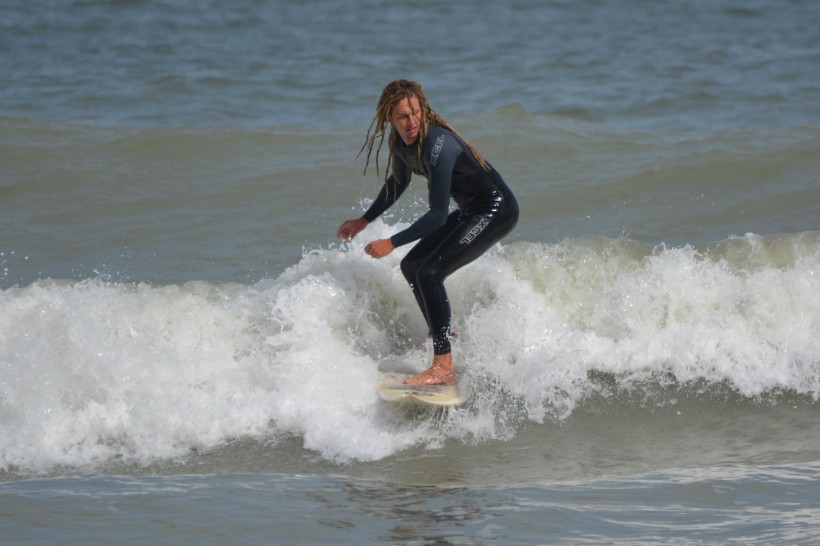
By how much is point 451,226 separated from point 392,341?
1167 millimetres

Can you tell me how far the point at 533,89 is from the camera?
1612 centimetres

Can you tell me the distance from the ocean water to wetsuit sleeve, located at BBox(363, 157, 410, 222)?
0.88 m

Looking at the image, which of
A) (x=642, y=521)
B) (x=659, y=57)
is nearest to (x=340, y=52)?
(x=659, y=57)

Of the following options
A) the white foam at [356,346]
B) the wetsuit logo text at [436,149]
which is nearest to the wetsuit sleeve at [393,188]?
the wetsuit logo text at [436,149]

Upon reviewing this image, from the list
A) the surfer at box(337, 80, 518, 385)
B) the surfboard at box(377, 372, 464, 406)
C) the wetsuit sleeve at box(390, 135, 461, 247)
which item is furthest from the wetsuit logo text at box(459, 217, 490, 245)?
the surfboard at box(377, 372, 464, 406)

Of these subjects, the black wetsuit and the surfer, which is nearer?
the surfer

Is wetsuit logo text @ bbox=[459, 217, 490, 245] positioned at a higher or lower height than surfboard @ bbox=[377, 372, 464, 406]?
higher

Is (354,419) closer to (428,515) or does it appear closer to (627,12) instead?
(428,515)

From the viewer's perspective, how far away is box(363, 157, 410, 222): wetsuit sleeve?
6.18 metres

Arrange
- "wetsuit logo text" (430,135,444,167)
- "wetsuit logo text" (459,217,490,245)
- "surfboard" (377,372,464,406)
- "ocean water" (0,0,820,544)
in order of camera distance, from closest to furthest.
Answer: "ocean water" (0,0,820,544)
"wetsuit logo text" (430,135,444,167)
"surfboard" (377,372,464,406)
"wetsuit logo text" (459,217,490,245)

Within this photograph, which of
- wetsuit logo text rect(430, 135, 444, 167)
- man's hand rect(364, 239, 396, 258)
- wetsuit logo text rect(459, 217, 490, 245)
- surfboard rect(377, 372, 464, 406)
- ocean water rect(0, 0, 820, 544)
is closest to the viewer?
ocean water rect(0, 0, 820, 544)

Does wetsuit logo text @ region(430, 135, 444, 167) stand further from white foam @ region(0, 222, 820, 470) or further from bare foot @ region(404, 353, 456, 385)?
white foam @ region(0, 222, 820, 470)

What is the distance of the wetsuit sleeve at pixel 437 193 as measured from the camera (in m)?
5.71

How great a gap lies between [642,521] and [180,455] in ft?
8.43
